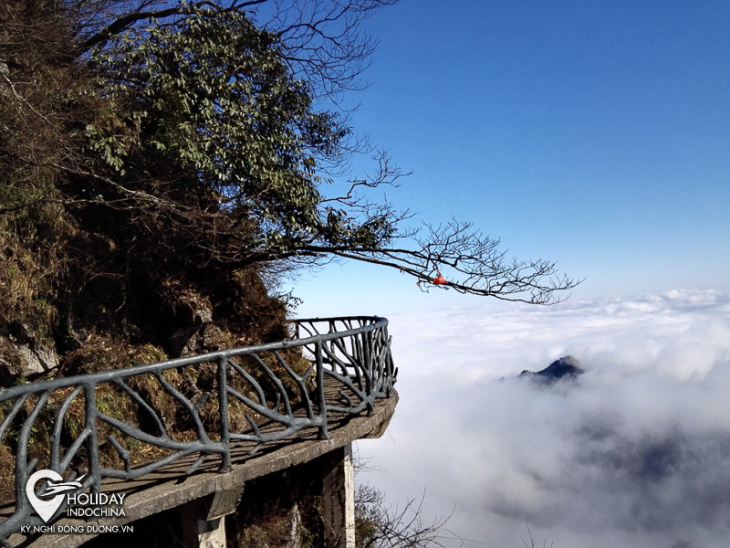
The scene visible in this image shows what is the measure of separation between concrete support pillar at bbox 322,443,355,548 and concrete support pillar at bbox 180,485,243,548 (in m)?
2.51

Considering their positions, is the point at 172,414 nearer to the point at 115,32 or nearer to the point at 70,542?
the point at 70,542

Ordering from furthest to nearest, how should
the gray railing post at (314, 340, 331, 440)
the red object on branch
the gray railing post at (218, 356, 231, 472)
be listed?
the red object on branch
the gray railing post at (314, 340, 331, 440)
the gray railing post at (218, 356, 231, 472)

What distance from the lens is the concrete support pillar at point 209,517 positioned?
450 centimetres

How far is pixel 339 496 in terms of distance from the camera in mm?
7551

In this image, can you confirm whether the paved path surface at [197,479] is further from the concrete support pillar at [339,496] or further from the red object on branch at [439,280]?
the red object on branch at [439,280]

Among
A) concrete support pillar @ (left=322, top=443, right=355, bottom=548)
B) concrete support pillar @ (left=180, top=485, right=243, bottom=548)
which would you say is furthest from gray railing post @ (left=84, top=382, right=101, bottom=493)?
→ concrete support pillar @ (left=322, top=443, right=355, bottom=548)

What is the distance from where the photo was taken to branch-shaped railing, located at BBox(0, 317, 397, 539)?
11.0ft

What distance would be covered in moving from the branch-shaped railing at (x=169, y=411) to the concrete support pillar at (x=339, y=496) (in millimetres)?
901

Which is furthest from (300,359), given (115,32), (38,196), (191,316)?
(115,32)

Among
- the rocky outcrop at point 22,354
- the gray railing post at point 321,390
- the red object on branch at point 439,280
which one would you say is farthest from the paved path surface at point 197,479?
the red object on branch at point 439,280

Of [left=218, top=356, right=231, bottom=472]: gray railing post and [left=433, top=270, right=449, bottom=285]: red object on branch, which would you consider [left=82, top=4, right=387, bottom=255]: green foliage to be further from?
[left=218, top=356, right=231, bottom=472]: gray railing post

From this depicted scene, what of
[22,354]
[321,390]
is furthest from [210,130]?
[321,390]

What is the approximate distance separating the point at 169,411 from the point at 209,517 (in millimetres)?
2567

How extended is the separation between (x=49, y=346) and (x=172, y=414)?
5.76ft
